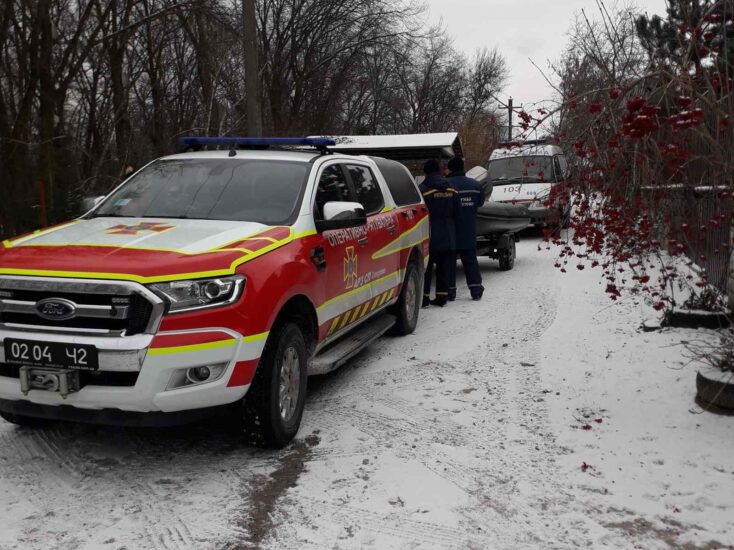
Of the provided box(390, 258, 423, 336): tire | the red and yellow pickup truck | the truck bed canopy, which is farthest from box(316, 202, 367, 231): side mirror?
the truck bed canopy

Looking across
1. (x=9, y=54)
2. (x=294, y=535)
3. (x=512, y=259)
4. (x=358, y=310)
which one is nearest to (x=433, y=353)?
(x=358, y=310)

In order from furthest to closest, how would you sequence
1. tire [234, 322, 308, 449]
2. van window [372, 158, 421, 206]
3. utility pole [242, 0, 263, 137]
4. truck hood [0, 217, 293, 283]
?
1. utility pole [242, 0, 263, 137]
2. van window [372, 158, 421, 206]
3. tire [234, 322, 308, 449]
4. truck hood [0, 217, 293, 283]

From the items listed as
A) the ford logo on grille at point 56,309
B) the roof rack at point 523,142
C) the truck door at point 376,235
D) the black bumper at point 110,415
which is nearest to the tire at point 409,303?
the truck door at point 376,235

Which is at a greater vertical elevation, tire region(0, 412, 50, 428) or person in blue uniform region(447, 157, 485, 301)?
person in blue uniform region(447, 157, 485, 301)

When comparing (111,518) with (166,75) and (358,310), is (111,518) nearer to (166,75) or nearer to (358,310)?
(358,310)

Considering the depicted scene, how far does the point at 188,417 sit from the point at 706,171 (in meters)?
3.74

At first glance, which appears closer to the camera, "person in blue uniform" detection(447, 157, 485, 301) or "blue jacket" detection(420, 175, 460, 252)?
"blue jacket" detection(420, 175, 460, 252)

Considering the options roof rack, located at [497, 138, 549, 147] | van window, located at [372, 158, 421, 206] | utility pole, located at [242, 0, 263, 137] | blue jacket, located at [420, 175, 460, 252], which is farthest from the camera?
utility pole, located at [242, 0, 263, 137]

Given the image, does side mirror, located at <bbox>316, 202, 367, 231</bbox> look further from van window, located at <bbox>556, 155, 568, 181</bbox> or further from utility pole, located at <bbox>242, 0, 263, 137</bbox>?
utility pole, located at <bbox>242, 0, 263, 137</bbox>

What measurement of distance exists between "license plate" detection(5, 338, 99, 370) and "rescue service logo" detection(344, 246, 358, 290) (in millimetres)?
2288

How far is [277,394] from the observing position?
14.5ft

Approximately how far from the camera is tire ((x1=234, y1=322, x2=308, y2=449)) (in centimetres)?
434

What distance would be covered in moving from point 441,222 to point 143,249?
590 cm

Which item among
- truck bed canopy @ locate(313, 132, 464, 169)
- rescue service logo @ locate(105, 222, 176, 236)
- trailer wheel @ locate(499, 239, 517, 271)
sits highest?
truck bed canopy @ locate(313, 132, 464, 169)
